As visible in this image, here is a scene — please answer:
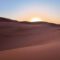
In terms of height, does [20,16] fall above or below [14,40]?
above

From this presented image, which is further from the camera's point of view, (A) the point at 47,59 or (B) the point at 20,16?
(B) the point at 20,16

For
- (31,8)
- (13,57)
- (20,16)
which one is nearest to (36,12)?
(31,8)

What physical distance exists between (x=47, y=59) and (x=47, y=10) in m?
1.30

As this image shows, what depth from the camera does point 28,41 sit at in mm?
1372

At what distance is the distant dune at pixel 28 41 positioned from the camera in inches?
34.9

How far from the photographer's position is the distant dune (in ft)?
2.91

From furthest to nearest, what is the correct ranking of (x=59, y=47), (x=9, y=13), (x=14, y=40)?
1. (x=9, y=13)
2. (x=14, y=40)
3. (x=59, y=47)

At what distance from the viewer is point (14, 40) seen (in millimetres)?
1403

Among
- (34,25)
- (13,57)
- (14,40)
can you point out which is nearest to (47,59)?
(13,57)

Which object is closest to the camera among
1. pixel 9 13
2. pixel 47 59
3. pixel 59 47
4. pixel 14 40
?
pixel 47 59

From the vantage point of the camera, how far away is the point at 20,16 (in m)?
1.95

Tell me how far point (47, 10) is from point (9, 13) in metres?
0.58

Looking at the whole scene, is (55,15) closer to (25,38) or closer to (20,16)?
(20,16)

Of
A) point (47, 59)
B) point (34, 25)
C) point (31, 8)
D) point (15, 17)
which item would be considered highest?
point (31, 8)
